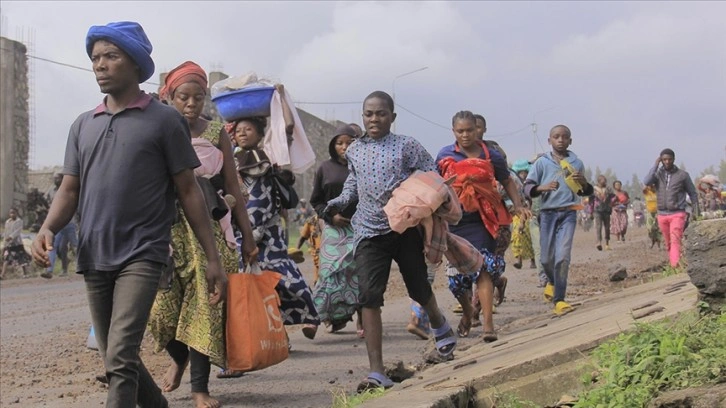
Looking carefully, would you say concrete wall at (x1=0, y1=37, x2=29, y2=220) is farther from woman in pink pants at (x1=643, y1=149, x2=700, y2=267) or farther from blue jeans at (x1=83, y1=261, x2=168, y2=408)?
blue jeans at (x1=83, y1=261, x2=168, y2=408)

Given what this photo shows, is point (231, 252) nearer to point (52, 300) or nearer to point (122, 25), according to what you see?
point (122, 25)

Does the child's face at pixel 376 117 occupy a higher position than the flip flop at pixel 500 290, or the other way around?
the child's face at pixel 376 117

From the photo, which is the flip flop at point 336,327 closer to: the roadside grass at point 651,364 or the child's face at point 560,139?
the child's face at point 560,139

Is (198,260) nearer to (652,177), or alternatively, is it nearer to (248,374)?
(248,374)

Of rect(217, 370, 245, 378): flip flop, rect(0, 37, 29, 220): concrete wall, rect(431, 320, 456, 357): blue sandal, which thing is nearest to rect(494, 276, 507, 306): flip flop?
rect(431, 320, 456, 357): blue sandal

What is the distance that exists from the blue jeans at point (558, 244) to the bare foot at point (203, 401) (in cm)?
473

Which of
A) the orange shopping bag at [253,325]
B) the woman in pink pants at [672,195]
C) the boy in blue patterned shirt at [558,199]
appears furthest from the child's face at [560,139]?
the orange shopping bag at [253,325]

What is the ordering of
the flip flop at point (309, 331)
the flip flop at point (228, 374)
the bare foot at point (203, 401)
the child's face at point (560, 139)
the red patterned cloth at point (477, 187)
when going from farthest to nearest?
1. the child's face at point (560, 139)
2. the flip flop at point (309, 331)
3. the red patterned cloth at point (477, 187)
4. the flip flop at point (228, 374)
5. the bare foot at point (203, 401)

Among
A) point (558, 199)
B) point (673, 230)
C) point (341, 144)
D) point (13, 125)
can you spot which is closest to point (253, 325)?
point (341, 144)

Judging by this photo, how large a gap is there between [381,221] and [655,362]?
2.49 meters

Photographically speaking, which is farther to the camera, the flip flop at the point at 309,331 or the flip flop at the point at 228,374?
the flip flop at the point at 309,331

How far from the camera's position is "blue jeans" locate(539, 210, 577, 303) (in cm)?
945

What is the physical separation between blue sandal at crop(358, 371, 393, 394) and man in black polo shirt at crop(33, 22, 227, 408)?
160 cm

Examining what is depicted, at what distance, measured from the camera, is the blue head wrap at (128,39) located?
428cm
